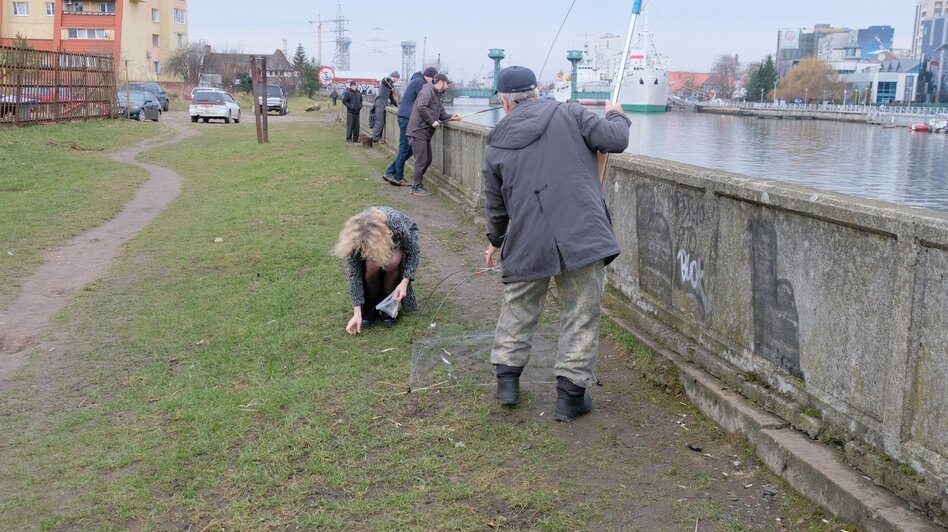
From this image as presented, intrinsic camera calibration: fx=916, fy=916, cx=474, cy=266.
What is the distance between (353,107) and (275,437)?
68.0ft

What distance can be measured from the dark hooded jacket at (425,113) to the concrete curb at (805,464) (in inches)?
351

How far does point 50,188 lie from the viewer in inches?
604

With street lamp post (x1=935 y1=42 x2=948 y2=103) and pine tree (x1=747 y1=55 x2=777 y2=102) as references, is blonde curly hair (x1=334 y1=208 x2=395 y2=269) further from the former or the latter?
pine tree (x1=747 y1=55 x2=777 y2=102)

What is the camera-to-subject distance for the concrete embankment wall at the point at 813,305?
3.39m

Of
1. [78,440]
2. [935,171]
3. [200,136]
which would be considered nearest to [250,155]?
[200,136]

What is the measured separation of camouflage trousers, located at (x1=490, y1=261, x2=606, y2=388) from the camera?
4688mm

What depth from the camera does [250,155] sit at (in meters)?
22.8

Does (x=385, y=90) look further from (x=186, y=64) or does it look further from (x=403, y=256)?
(x=186, y=64)

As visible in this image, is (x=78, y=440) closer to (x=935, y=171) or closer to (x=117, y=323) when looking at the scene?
(x=117, y=323)

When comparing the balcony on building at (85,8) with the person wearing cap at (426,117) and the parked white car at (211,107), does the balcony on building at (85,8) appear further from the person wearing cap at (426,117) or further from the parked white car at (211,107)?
the person wearing cap at (426,117)

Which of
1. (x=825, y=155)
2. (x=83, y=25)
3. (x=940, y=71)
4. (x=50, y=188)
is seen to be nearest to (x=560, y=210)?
(x=50, y=188)

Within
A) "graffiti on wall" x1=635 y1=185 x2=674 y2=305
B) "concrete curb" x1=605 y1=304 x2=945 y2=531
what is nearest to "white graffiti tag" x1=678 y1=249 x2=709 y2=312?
"graffiti on wall" x1=635 y1=185 x2=674 y2=305

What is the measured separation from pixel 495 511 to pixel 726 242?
2.00m

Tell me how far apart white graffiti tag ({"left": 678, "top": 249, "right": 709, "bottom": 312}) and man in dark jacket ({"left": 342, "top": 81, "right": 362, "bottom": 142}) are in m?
19.7
